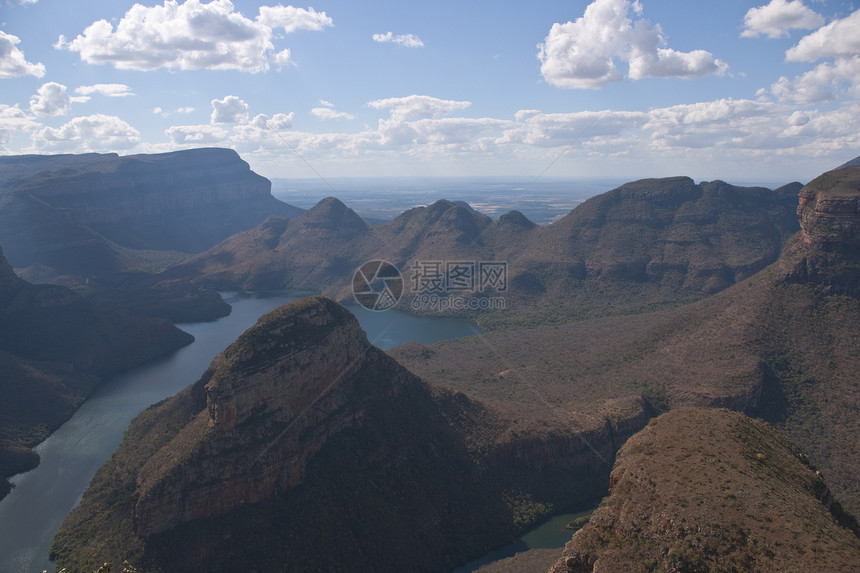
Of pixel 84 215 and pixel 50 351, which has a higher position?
pixel 84 215

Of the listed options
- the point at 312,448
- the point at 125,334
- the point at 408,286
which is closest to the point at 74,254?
the point at 125,334

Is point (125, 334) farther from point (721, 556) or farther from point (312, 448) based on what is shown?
point (721, 556)

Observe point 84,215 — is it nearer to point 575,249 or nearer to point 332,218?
point 332,218

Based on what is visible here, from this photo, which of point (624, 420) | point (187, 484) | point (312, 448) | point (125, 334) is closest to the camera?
point (187, 484)

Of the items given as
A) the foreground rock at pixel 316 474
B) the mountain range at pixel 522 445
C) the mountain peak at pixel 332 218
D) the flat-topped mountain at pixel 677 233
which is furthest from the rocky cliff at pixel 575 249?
the foreground rock at pixel 316 474

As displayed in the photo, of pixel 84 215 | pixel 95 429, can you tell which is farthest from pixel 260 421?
pixel 84 215

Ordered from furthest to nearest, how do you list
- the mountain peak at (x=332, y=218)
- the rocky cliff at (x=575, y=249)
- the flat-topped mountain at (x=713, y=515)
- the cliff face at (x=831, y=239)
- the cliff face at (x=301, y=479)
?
the mountain peak at (x=332, y=218), the rocky cliff at (x=575, y=249), the cliff face at (x=831, y=239), the cliff face at (x=301, y=479), the flat-topped mountain at (x=713, y=515)

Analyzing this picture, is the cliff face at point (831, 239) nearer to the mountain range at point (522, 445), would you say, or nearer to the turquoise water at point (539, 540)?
the mountain range at point (522, 445)
